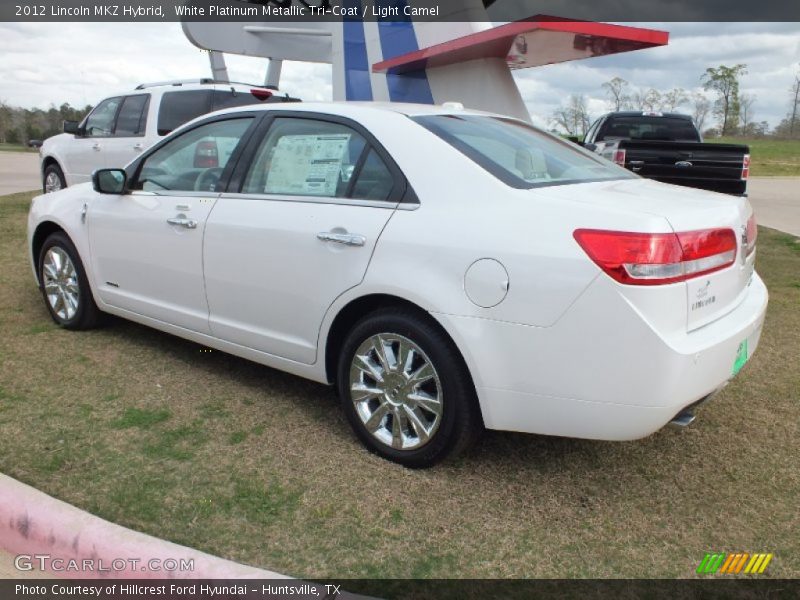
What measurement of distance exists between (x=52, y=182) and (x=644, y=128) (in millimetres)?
10051

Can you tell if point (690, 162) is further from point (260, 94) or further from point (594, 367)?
point (594, 367)

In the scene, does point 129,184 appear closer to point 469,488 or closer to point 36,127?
point 469,488

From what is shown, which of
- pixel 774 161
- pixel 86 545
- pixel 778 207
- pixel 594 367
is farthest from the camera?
pixel 774 161


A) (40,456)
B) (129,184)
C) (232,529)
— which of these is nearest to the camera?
(232,529)

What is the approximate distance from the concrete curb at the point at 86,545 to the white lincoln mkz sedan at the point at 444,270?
109cm

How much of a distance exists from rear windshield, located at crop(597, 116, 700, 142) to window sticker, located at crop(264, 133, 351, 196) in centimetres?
971

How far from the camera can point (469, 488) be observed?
3.13 metres

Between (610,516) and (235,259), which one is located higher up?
(235,259)

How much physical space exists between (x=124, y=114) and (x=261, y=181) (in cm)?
711

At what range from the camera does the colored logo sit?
8.57 feet

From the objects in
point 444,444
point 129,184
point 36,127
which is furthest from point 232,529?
point 36,127

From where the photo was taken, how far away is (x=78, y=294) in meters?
5.02

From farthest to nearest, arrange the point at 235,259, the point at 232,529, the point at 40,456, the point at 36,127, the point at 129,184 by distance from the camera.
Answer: the point at 36,127, the point at 129,184, the point at 235,259, the point at 40,456, the point at 232,529

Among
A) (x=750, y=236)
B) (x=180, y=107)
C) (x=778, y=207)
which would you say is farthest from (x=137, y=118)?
(x=778, y=207)
